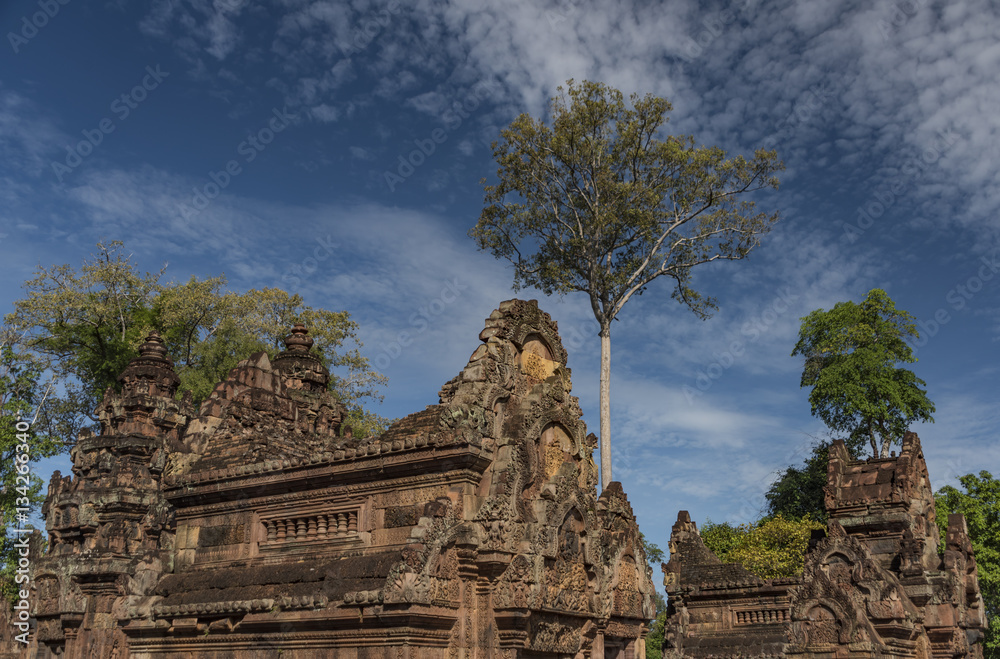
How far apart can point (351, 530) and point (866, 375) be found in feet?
92.8

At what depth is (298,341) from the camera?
15375 mm

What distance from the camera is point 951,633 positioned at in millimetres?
12805

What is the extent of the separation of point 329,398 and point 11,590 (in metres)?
15.3

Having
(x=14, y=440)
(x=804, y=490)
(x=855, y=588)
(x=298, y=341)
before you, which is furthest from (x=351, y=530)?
(x=804, y=490)

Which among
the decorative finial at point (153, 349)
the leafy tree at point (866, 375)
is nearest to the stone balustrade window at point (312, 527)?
the decorative finial at point (153, 349)

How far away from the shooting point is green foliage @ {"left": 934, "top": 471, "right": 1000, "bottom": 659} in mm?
27016

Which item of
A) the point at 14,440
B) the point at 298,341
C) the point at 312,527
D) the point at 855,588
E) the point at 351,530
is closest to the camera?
the point at 351,530

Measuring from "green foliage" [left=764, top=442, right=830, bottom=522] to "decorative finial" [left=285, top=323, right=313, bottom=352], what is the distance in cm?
2879

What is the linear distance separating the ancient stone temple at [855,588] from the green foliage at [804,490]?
833 inches

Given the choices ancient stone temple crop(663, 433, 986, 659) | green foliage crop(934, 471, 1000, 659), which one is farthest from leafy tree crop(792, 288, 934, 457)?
ancient stone temple crop(663, 433, 986, 659)

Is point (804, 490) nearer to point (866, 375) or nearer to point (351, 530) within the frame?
point (866, 375)

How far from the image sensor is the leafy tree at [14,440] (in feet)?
86.7

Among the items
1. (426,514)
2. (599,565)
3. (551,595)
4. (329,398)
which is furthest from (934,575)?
(329,398)

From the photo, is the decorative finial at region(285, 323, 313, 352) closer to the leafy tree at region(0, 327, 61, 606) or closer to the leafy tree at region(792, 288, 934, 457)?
the leafy tree at region(0, 327, 61, 606)
